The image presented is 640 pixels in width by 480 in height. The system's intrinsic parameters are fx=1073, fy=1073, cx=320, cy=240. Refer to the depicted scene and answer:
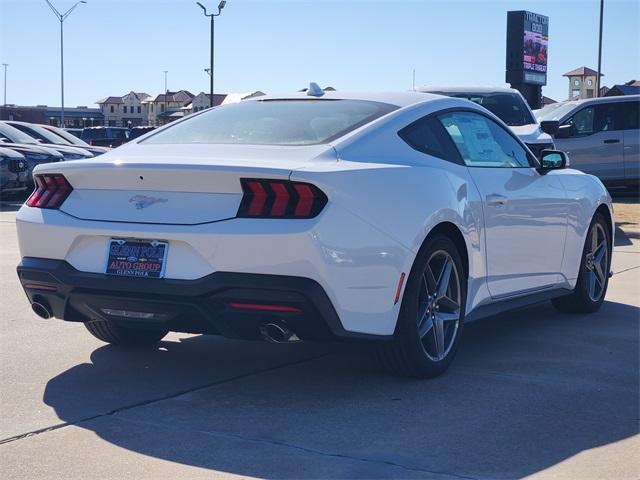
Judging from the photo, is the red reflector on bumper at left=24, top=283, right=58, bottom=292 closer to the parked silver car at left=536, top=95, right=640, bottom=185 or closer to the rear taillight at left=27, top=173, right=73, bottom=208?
the rear taillight at left=27, top=173, right=73, bottom=208

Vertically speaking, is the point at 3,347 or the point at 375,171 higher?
the point at 375,171

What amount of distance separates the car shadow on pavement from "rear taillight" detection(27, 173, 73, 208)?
900 mm

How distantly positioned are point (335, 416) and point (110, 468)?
114 cm

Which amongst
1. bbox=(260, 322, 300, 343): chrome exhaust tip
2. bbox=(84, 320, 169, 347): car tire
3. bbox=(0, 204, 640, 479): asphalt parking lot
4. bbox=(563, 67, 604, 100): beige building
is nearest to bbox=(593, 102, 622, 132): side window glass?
bbox=(0, 204, 640, 479): asphalt parking lot

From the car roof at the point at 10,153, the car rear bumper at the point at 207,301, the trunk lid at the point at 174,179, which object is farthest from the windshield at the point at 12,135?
the car rear bumper at the point at 207,301

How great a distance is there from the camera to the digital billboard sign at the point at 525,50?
33153 mm

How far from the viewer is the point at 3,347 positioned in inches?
243

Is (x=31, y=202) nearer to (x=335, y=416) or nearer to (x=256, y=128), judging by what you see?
(x=256, y=128)

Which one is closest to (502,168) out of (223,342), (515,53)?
(223,342)

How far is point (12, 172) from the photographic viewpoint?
1870 cm

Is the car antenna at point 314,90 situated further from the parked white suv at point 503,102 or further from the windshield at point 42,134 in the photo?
the windshield at point 42,134

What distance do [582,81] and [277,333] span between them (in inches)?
4818

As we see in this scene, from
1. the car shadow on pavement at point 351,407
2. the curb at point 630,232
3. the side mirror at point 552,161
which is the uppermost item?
the side mirror at point 552,161

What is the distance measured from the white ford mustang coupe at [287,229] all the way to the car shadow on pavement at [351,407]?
316 mm
